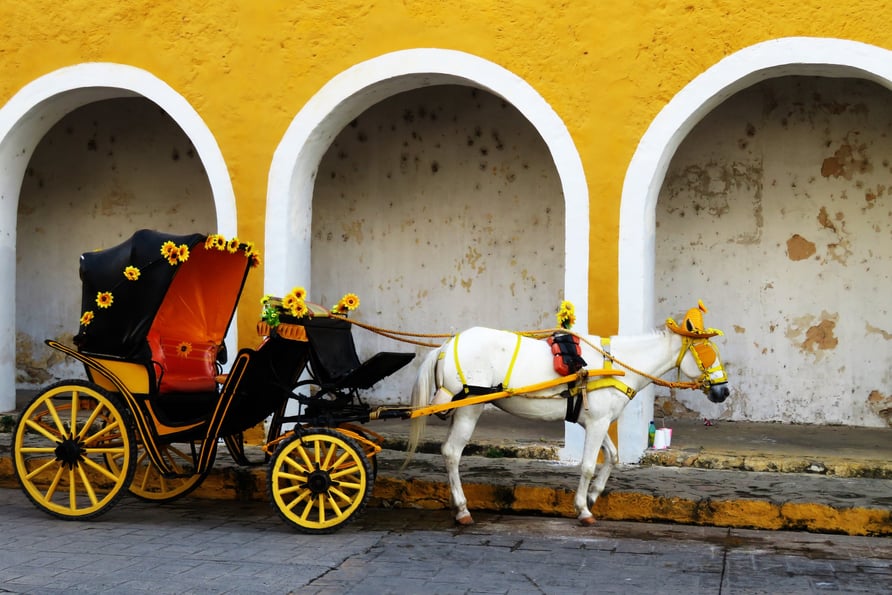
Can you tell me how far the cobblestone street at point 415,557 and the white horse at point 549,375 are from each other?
1.58 ft

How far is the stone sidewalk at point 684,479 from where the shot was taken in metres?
6.79

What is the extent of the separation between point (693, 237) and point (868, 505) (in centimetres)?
372

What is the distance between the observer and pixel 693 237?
9953 millimetres

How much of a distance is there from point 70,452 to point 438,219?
15.7ft

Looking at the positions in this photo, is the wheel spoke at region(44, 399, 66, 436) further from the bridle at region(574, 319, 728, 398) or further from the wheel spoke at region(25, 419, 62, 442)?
the bridle at region(574, 319, 728, 398)

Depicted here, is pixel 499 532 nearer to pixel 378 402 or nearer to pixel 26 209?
pixel 378 402

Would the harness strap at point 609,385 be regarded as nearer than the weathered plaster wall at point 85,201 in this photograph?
Yes

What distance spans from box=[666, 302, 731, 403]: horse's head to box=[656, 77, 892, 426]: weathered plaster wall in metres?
3.41

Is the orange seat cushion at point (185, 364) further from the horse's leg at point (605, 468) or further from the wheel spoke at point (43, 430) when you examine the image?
the horse's leg at point (605, 468)

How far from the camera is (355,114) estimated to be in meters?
9.09

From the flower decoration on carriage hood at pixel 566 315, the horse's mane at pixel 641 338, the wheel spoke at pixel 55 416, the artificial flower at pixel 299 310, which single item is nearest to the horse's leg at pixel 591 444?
the horse's mane at pixel 641 338

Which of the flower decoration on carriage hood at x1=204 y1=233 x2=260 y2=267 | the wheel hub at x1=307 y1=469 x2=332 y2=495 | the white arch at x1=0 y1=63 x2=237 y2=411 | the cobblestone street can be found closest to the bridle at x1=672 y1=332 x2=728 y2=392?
the cobblestone street

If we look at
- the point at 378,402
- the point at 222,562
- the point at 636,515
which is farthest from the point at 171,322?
the point at 378,402

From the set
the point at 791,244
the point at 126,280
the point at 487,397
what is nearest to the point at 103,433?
the point at 126,280
